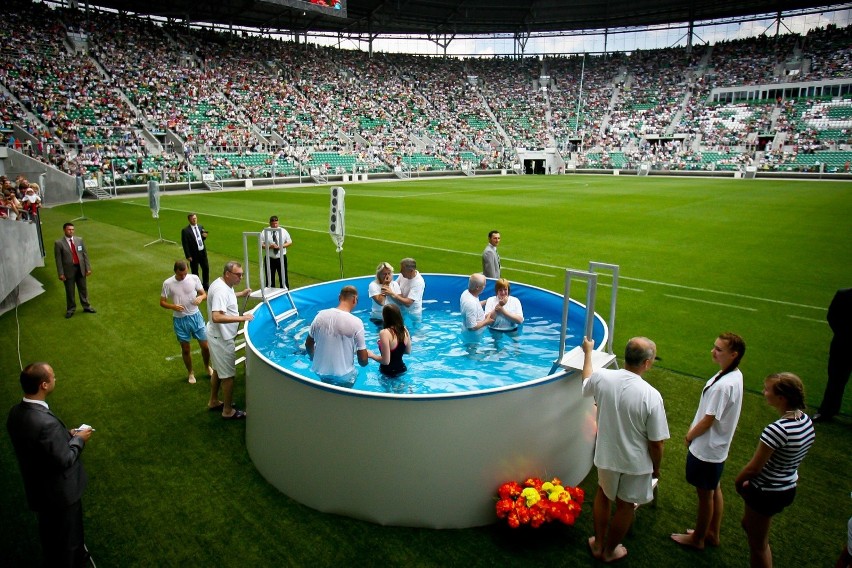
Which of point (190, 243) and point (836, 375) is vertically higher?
point (190, 243)

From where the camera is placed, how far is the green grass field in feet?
16.3

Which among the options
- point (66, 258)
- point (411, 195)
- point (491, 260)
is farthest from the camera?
point (411, 195)

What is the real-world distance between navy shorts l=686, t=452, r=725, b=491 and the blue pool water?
2.94 metres

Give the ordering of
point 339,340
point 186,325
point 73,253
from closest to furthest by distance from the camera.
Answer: point 339,340 → point 186,325 → point 73,253

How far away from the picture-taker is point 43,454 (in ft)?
13.4

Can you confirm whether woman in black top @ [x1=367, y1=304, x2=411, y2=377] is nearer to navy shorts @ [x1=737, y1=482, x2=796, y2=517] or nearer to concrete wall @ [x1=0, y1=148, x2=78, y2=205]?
navy shorts @ [x1=737, y1=482, x2=796, y2=517]

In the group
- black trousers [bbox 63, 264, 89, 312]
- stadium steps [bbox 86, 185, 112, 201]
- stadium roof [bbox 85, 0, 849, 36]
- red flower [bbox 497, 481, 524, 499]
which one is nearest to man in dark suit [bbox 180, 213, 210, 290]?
black trousers [bbox 63, 264, 89, 312]

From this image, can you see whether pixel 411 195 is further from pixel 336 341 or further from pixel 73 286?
pixel 336 341

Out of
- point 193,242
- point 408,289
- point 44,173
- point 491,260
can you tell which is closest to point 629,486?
point 408,289

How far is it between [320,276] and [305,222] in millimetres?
10227

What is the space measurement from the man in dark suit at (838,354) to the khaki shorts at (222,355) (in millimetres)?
7584

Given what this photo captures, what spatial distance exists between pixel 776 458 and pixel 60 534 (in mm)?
5501

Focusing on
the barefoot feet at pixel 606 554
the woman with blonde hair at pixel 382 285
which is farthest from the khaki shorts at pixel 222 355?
the barefoot feet at pixel 606 554

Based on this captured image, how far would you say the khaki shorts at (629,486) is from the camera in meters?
4.48
